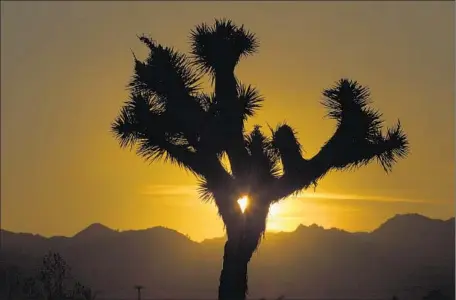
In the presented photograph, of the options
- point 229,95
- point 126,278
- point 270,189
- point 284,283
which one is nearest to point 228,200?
point 270,189

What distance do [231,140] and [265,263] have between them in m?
148

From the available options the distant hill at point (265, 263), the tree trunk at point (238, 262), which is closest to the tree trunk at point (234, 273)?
the tree trunk at point (238, 262)

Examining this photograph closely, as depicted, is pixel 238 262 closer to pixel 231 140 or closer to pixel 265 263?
pixel 231 140

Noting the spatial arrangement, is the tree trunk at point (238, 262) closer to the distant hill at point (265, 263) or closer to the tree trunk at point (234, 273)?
the tree trunk at point (234, 273)

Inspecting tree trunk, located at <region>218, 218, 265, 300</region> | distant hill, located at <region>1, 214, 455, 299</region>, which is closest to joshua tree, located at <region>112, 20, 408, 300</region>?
tree trunk, located at <region>218, 218, 265, 300</region>

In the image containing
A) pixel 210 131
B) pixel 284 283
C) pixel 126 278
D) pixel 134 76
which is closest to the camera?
pixel 210 131

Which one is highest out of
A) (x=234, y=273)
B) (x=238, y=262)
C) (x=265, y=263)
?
(x=265, y=263)

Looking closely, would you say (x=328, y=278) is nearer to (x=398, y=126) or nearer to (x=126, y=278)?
(x=126, y=278)

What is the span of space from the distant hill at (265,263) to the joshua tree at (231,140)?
9696cm

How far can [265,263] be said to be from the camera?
16625cm

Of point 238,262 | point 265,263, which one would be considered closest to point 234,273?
point 238,262

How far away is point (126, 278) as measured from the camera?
447ft

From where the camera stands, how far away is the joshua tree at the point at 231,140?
19969 mm

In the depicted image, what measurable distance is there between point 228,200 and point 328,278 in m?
135
